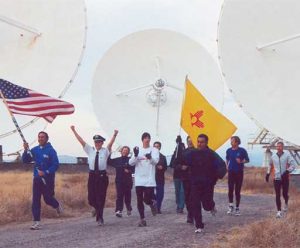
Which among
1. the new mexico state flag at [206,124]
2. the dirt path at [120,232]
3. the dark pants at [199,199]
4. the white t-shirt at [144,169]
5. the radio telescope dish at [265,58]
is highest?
the radio telescope dish at [265,58]

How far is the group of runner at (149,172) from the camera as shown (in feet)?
39.4

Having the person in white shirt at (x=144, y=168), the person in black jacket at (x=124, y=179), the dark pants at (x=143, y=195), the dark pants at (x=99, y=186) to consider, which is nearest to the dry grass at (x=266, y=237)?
the dark pants at (x=143, y=195)

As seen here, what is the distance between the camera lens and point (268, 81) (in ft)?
66.6

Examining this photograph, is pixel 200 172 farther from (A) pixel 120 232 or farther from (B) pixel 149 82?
(B) pixel 149 82

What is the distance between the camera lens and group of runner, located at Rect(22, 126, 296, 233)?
1202 cm

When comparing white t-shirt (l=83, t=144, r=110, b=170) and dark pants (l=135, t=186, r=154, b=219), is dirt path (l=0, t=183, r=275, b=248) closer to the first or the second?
dark pants (l=135, t=186, r=154, b=219)

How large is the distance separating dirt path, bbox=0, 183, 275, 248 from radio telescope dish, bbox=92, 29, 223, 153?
594 inches

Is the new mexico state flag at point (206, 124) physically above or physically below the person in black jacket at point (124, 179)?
above

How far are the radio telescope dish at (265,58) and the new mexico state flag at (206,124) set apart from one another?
4417 mm

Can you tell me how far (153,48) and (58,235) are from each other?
20629 millimetres

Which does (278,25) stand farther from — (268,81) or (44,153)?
(44,153)

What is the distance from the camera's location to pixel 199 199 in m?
12.1

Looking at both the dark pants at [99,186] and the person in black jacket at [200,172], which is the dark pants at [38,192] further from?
the person in black jacket at [200,172]

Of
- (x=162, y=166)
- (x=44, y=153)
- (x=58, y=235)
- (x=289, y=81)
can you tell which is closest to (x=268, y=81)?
(x=289, y=81)
